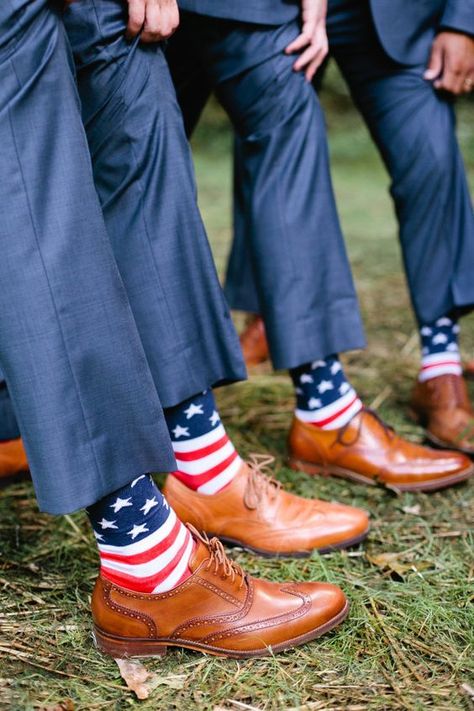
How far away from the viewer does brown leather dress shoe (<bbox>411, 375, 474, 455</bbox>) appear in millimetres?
1567

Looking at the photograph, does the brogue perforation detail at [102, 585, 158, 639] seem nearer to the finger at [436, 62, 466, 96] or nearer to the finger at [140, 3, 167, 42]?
the finger at [140, 3, 167, 42]

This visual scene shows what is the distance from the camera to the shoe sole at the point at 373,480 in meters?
1.41

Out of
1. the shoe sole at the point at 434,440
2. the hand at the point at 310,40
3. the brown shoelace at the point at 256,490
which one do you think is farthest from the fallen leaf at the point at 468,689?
the hand at the point at 310,40

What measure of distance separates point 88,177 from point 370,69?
886mm

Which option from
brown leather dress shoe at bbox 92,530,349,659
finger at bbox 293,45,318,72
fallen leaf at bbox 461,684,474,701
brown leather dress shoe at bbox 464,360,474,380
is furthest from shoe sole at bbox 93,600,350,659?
brown leather dress shoe at bbox 464,360,474,380

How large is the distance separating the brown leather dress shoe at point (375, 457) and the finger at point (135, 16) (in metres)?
0.75

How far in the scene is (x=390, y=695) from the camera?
91cm

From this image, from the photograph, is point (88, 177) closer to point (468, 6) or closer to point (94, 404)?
point (94, 404)

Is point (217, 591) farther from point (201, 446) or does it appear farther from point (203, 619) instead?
point (201, 446)

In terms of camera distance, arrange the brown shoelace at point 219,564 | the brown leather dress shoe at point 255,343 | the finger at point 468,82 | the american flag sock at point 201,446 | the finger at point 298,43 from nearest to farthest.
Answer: the brown shoelace at point 219,564
the american flag sock at point 201,446
the finger at point 298,43
the finger at point 468,82
the brown leather dress shoe at point 255,343

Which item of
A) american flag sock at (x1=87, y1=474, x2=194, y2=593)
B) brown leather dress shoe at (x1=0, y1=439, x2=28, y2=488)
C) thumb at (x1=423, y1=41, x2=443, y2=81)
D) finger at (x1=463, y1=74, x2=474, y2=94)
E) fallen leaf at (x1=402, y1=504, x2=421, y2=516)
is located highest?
thumb at (x1=423, y1=41, x2=443, y2=81)

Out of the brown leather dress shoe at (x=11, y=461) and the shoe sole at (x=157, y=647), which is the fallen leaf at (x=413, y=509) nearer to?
the shoe sole at (x=157, y=647)

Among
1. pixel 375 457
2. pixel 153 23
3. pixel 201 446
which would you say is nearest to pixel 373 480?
pixel 375 457

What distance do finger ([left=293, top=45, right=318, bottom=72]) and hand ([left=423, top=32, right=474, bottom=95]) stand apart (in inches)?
12.2
